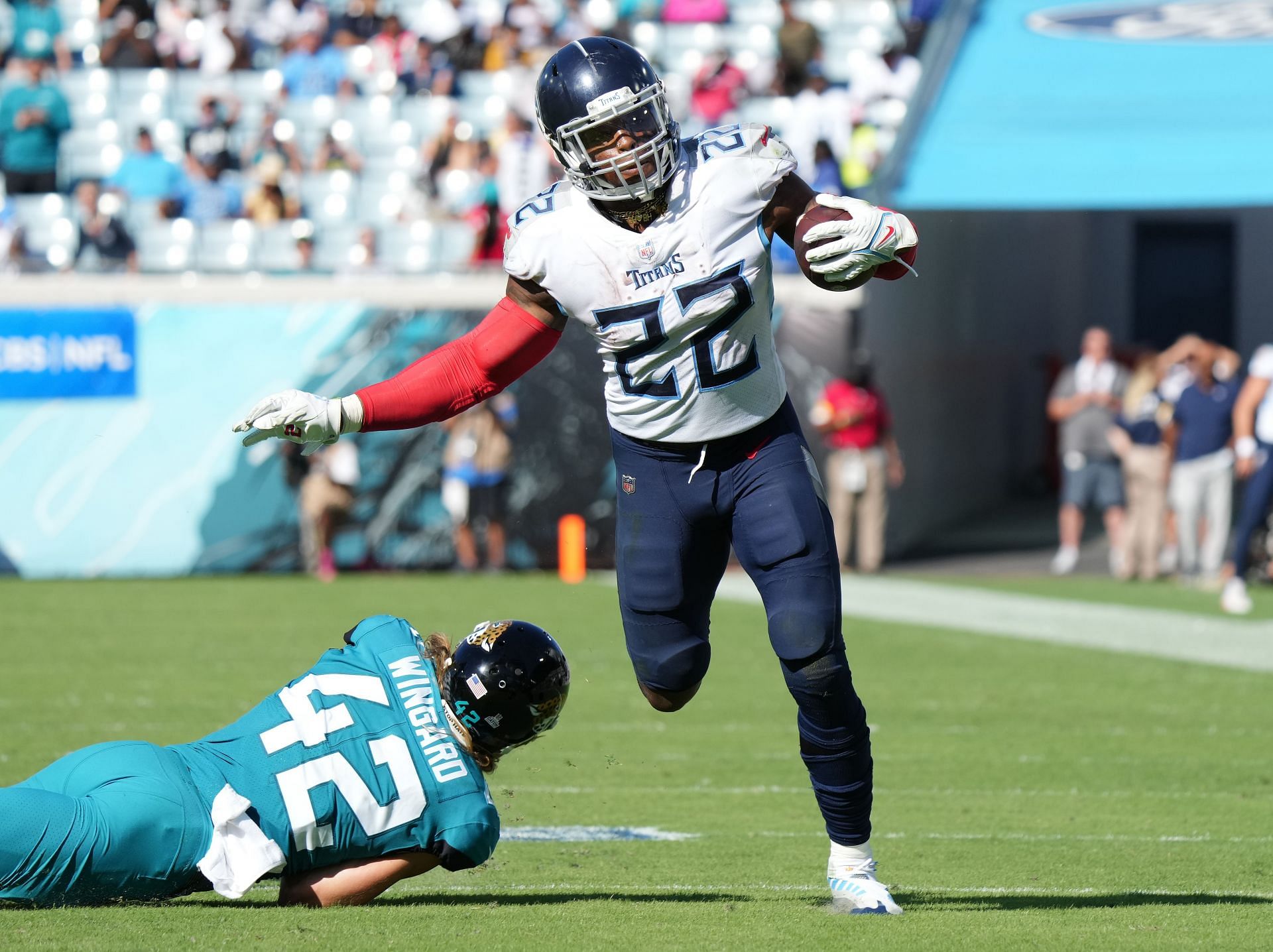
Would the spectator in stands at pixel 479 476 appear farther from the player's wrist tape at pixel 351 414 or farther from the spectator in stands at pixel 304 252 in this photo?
the player's wrist tape at pixel 351 414

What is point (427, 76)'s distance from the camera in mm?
17375

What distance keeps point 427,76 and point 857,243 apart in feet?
46.0

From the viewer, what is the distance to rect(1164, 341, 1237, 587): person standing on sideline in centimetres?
1301


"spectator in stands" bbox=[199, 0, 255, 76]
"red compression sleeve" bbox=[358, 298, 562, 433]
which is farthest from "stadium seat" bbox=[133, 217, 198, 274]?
"red compression sleeve" bbox=[358, 298, 562, 433]

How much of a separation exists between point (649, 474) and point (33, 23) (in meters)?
15.0

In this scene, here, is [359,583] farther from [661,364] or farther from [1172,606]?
[661,364]

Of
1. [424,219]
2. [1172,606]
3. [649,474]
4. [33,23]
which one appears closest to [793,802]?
[649,474]

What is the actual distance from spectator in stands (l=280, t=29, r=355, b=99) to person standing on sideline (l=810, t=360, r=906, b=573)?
19.3 feet

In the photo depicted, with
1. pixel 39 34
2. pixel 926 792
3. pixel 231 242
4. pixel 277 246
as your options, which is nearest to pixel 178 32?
pixel 39 34

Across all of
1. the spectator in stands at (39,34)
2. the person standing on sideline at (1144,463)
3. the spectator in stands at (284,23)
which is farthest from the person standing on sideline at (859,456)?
the spectator in stands at (39,34)

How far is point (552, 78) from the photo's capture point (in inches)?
165

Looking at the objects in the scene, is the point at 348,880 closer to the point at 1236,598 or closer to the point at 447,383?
the point at 447,383

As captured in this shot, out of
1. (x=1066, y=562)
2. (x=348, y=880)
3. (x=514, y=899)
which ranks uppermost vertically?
(x=348, y=880)

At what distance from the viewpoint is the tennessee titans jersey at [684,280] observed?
422 centimetres
